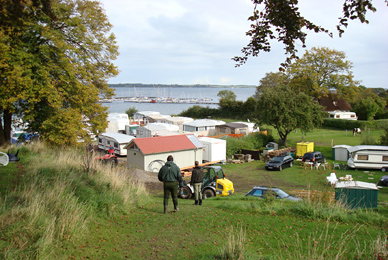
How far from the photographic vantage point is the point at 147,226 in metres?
7.18

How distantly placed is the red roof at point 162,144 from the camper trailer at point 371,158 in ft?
44.7

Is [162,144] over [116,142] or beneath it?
over

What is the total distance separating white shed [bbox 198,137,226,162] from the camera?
29203 millimetres

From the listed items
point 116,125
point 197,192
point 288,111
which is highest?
point 288,111

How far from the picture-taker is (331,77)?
52.8 metres

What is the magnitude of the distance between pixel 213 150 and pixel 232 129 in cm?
1451

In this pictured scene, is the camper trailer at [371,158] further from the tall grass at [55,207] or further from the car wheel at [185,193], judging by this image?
the tall grass at [55,207]

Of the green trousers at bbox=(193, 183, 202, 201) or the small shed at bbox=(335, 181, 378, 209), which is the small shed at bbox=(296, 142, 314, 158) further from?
the green trousers at bbox=(193, 183, 202, 201)

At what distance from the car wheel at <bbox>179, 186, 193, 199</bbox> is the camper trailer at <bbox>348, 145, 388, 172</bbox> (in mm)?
18202

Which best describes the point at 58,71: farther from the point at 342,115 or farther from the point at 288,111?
the point at 342,115

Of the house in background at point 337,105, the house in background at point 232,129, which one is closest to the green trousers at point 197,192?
the house in background at point 232,129

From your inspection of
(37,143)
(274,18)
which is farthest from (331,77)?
(274,18)

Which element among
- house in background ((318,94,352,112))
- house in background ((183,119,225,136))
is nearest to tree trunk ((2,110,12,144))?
house in background ((183,119,225,136))

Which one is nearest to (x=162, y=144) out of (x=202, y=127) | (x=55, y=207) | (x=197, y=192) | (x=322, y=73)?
(x=197, y=192)
